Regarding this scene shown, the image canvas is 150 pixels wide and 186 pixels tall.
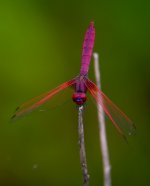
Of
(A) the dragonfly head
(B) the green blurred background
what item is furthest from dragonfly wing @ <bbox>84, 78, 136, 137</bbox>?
(B) the green blurred background

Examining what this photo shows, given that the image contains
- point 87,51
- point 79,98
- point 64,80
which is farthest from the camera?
point 64,80

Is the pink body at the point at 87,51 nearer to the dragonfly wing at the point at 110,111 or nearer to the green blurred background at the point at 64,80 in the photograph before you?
the dragonfly wing at the point at 110,111

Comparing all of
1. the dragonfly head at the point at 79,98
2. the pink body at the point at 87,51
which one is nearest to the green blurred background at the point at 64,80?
the pink body at the point at 87,51

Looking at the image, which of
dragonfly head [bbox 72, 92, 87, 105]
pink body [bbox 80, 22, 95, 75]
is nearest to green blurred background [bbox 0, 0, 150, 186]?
pink body [bbox 80, 22, 95, 75]

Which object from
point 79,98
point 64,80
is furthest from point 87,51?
point 64,80

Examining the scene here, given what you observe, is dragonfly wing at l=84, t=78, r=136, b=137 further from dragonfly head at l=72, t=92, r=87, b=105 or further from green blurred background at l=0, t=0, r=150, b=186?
green blurred background at l=0, t=0, r=150, b=186

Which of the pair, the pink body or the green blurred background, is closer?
the pink body

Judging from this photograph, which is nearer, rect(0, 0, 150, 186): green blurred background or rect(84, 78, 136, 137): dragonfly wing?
rect(84, 78, 136, 137): dragonfly wing

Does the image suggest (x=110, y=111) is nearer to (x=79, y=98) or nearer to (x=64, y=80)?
(x=79, y=98)

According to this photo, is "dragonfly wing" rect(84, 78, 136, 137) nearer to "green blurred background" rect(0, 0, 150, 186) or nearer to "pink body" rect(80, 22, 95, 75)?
"pink body" rect(80, 22, 95, 75)

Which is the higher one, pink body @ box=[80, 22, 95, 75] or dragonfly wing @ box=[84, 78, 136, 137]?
pink body @ box=[80, 22, 95, 75]
